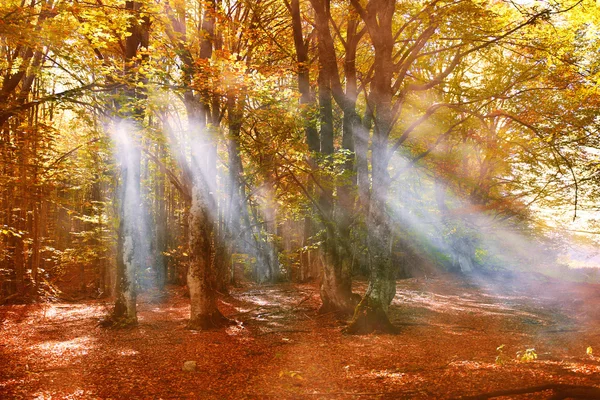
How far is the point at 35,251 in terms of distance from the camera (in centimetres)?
1598

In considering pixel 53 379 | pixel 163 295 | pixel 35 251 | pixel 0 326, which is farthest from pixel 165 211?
pixel 53 379

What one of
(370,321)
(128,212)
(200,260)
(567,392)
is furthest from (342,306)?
(567,392)

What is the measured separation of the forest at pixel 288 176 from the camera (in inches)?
263

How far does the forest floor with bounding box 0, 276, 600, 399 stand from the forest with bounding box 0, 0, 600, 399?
2.2 inches

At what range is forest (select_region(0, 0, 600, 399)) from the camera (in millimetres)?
6672

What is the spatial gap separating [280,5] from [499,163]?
12688 millimetres

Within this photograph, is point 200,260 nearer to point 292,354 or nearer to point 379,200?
point 292,354

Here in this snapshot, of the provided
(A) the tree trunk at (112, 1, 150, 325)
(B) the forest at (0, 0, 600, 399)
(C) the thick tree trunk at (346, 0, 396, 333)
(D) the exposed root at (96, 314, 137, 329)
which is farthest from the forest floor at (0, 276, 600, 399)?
(A) the tree trunk at (112, 1, 150, 325)

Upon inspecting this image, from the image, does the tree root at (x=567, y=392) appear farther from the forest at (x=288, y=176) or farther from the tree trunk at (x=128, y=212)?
the tree trunk at (x=128, y=212)

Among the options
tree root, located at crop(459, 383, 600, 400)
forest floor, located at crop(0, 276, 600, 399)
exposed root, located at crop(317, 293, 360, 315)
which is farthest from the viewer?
exposed root, located at crop(317, 293, 360, 315)

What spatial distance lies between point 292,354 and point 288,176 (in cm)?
611

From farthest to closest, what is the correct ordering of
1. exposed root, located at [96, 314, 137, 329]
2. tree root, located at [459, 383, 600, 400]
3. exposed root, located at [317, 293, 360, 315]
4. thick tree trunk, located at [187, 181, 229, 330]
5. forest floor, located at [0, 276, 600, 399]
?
exposed root, located at [317, 293, 360, 315] → exposed root, located at [96, 314, 137, 329] → thick tree trunk, located at [187, 181, 229, 330] → forest floor, located at [0, 276, 600, 399] → tree root, located at [459, 383, 600, 400]

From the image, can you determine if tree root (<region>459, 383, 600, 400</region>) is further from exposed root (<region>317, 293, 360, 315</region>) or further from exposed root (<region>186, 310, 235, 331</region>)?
exposed root (<region>317, 293, 360, 315</region>)

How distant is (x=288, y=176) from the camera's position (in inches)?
514
